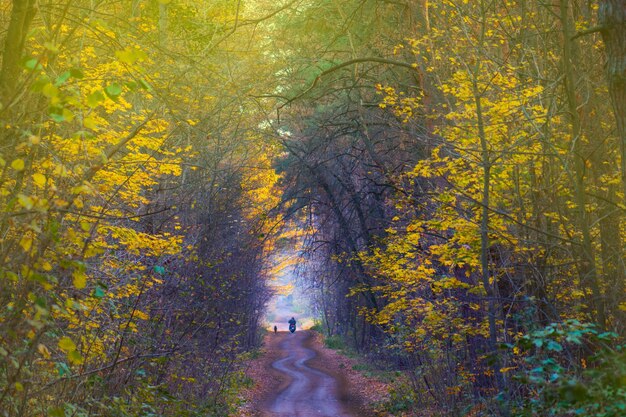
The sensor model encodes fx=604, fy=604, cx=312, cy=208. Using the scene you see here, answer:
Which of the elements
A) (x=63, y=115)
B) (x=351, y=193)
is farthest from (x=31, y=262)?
(x=351, y=193)

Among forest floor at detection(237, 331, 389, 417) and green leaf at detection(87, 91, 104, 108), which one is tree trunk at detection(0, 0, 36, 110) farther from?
forest floor at detection(237, 331, 389, 417)

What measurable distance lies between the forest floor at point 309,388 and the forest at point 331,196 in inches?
64.1

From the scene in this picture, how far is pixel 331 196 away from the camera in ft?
69.1

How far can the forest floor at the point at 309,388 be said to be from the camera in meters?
15.2

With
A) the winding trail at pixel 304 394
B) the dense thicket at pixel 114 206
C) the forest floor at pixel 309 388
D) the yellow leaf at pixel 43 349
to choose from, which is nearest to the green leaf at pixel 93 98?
the dense thicket at pixel 114 206

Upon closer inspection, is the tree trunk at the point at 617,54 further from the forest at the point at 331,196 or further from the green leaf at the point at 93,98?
the green leaf at the point at 93,98

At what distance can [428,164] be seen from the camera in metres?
10.8

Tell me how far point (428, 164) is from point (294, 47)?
6.80 m

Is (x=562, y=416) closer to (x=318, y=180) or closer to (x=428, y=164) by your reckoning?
(x=428, y=164)

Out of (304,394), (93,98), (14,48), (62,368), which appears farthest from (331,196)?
(93,98)

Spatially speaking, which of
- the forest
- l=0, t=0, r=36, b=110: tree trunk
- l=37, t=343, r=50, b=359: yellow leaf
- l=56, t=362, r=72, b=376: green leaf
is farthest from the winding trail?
l=37, t=343, r=50, b=359: yellow leaf

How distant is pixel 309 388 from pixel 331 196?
21.2 feet

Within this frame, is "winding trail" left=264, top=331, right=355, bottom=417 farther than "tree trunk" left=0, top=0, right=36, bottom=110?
Yes

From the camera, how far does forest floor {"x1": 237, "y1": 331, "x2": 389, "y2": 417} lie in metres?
15.2
